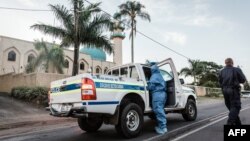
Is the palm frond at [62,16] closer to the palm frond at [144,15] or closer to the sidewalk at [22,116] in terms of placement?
the sidewalk at [22,116]

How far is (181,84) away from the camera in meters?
8.79

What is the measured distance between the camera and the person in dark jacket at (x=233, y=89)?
676 cm

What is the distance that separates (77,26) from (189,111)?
12517mm

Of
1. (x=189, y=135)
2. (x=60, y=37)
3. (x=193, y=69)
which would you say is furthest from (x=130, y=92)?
(x=193, y=69)

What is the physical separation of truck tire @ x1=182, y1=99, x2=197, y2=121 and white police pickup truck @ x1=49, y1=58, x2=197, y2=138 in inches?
39.5

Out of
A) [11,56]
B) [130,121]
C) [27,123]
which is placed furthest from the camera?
[11,56]

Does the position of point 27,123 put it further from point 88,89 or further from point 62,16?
point 62,16

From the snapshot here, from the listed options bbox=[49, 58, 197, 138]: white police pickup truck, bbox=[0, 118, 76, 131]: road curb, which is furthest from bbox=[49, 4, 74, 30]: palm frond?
bbox=[49, 58, 197, 138]: white police pickup truck

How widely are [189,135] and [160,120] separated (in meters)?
0.82

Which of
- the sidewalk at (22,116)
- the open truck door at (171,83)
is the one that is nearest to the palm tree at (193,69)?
the sidewalk at (22,116)

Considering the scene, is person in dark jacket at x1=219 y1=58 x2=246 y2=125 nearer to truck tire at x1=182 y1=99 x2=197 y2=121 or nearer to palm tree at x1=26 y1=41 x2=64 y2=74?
truck tire at x1=182 y1=99 x2=197 y2=121

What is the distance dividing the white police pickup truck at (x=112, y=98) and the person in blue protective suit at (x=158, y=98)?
0.67 ft

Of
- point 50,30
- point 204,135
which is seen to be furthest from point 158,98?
point 50,30

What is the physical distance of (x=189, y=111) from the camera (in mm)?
9258
